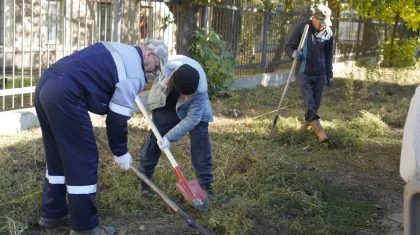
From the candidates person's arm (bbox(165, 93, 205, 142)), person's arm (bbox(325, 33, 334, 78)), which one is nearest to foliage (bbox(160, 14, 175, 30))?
person's arm (bbox(325, 33, 334, 78))

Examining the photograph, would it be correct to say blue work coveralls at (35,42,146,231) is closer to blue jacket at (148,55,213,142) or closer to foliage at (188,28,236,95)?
blue jacket at (148,55,213,142)

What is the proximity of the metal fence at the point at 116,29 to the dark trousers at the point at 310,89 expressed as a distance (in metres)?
2.91

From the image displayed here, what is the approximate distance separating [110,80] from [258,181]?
2.14 metres

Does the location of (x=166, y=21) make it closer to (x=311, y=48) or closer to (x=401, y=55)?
(x=311, y=48)

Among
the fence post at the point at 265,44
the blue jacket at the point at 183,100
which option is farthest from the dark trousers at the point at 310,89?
the fence post at the point at 265,44

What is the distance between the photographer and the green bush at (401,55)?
1741 cm

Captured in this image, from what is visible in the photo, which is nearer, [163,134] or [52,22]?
[163,134]

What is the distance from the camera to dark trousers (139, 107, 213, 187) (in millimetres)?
5074

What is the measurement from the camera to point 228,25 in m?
12.0

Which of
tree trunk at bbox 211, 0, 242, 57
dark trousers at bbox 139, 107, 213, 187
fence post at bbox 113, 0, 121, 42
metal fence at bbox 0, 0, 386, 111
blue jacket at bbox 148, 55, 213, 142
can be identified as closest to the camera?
blue jacket at bbox 148, 55, 213, 142

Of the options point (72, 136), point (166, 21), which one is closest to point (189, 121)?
point (72, 136)

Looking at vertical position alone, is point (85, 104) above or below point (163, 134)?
above

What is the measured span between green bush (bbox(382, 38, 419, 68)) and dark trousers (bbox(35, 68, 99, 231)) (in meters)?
15.0

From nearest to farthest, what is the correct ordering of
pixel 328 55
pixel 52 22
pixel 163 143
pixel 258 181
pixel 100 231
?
1. pixel 100 231
2. pixel 163 143
3. pixel 258 181
4. pixel 328 55
5. pixel 52 22
